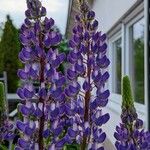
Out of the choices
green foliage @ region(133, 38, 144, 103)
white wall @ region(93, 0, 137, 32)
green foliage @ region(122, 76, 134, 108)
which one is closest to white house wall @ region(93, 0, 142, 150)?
white wall @ region(93, 0, 137, 32)

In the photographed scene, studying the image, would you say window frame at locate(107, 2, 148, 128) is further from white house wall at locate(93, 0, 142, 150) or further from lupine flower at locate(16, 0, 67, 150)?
lupine flower at locate(16, 0, 67, 150)

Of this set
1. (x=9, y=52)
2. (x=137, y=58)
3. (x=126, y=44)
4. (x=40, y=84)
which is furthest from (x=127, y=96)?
(x=9, y=52)

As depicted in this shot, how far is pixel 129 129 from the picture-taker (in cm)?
115

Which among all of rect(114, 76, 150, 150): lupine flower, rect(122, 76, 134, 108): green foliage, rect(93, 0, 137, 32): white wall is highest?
rect(93, 0, 137, 32): white wall

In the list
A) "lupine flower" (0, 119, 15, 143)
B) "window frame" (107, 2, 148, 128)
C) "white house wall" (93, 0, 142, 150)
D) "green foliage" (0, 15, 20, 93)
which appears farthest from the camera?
"green foliage" (0, 15, 20, 93)

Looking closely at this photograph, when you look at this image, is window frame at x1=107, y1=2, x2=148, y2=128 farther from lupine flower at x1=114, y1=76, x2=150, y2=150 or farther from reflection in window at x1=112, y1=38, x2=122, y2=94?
lupine flower at x1=114, y1=76, x2=150, y2=150

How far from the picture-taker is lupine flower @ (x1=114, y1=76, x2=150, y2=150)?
1.12 meters

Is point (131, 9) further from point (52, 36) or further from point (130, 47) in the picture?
point (52, 36)

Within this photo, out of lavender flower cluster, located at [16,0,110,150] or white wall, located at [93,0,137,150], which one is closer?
lavender flower cluster, located at [16,0,110,150]

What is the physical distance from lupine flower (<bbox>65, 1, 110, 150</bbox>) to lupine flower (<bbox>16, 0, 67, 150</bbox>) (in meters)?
0.03

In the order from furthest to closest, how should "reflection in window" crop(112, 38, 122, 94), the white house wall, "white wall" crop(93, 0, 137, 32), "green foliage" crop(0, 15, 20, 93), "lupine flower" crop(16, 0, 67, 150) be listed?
1. "green foliage" crop(0, 15, 20, 93)
2. "reflection in window" crop(112, 38, 122, 94)
3. the white house wall
4. "white wall" crop(93, 0, 137, 32)
5. "lupine flower" crop(16, 0, 67, 150)

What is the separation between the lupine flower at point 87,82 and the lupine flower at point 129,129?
47mm

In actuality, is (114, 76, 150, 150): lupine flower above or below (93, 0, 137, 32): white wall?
below

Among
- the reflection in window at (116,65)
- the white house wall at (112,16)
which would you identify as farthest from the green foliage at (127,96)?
the reflection in window at (116,65)
